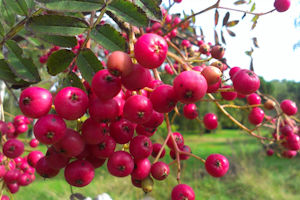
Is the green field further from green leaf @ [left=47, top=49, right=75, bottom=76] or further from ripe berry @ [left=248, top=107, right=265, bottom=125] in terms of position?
green leaf @ [left=47, top=49, right=75, bottom=76]

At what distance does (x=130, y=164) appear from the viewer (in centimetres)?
71

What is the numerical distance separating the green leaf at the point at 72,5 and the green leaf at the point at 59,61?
136mm

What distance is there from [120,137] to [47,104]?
0.21m

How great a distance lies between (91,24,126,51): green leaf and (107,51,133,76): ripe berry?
0.16 metres

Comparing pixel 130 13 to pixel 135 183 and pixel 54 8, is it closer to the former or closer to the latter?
pixel 54 8

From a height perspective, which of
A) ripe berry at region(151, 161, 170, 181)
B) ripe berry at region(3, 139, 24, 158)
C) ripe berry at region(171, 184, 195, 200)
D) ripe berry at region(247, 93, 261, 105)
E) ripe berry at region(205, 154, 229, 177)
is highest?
ripe berry at region(151, 161, 170, 181)

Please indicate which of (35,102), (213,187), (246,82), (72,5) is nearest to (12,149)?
(35,102)

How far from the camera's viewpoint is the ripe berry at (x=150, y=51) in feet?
1.75

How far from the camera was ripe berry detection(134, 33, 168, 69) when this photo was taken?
0.53 meters

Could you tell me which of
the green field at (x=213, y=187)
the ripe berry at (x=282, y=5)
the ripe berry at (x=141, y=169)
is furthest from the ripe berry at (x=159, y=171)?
the green field at (x=213, y=187)

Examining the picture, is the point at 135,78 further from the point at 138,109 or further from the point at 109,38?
the point at 109,38

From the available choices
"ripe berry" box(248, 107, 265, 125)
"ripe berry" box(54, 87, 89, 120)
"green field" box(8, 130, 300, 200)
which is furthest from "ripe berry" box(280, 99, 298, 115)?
"green field" box(8, 130, 300, 200)

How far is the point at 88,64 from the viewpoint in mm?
705

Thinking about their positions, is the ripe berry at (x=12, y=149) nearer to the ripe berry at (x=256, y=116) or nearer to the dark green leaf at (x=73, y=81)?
the dark green leaf at (x=73, y=81)
